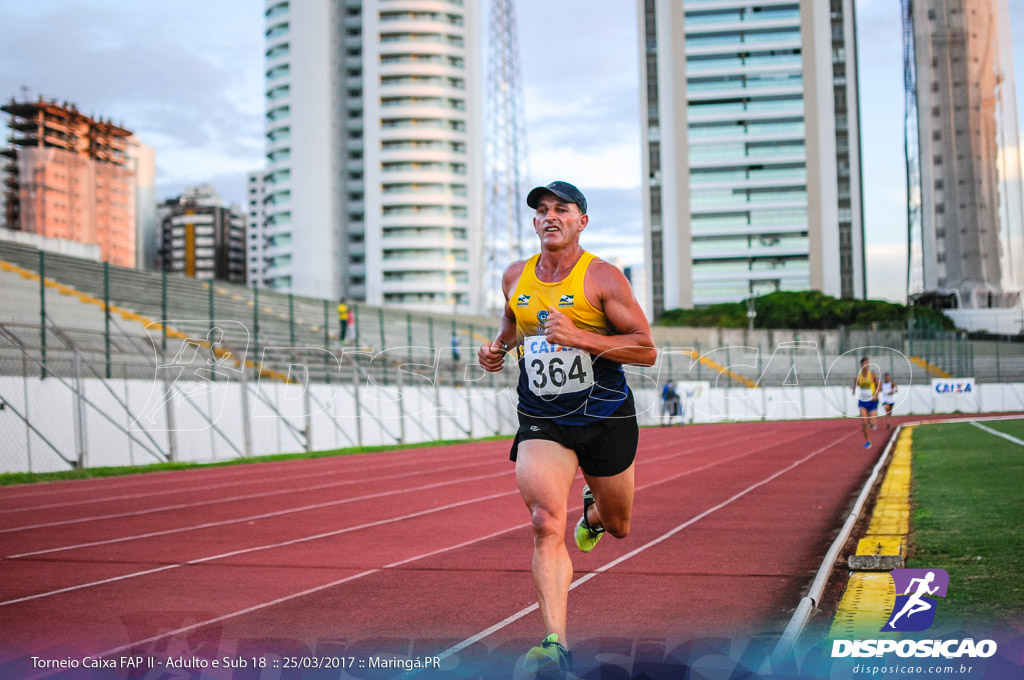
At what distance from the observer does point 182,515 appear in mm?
11672

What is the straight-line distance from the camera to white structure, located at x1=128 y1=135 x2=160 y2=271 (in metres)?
150

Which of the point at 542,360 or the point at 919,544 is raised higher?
the point at 542,360

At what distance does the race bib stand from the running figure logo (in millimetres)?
1774

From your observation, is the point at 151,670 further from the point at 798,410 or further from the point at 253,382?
the point at 798,410

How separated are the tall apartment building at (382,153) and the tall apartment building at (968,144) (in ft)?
142

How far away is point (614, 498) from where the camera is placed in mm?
4984

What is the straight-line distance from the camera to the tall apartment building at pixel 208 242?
181750mm

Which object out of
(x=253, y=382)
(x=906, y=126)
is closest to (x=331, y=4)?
(x=906, y=126)

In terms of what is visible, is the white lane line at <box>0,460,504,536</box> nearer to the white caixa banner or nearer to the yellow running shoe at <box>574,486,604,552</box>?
the yellow running shoe at <box>574,486,604,552</box>

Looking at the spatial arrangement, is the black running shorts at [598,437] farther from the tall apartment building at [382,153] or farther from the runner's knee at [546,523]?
the tall apartment building at [382,153]

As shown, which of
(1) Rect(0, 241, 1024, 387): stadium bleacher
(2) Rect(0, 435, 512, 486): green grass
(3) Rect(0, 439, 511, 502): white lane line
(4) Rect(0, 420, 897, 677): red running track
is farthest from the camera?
(1) Rect(0, 241, 1024, 387): stadium bleacher

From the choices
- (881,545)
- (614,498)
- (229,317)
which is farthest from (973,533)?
(229,317)

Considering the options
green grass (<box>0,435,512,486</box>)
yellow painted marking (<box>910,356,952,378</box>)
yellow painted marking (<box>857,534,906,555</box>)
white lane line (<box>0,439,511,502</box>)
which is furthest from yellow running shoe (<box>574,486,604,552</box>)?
yellow painted marking (<box>910,356,952,378</box>)

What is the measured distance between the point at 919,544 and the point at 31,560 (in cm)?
677
